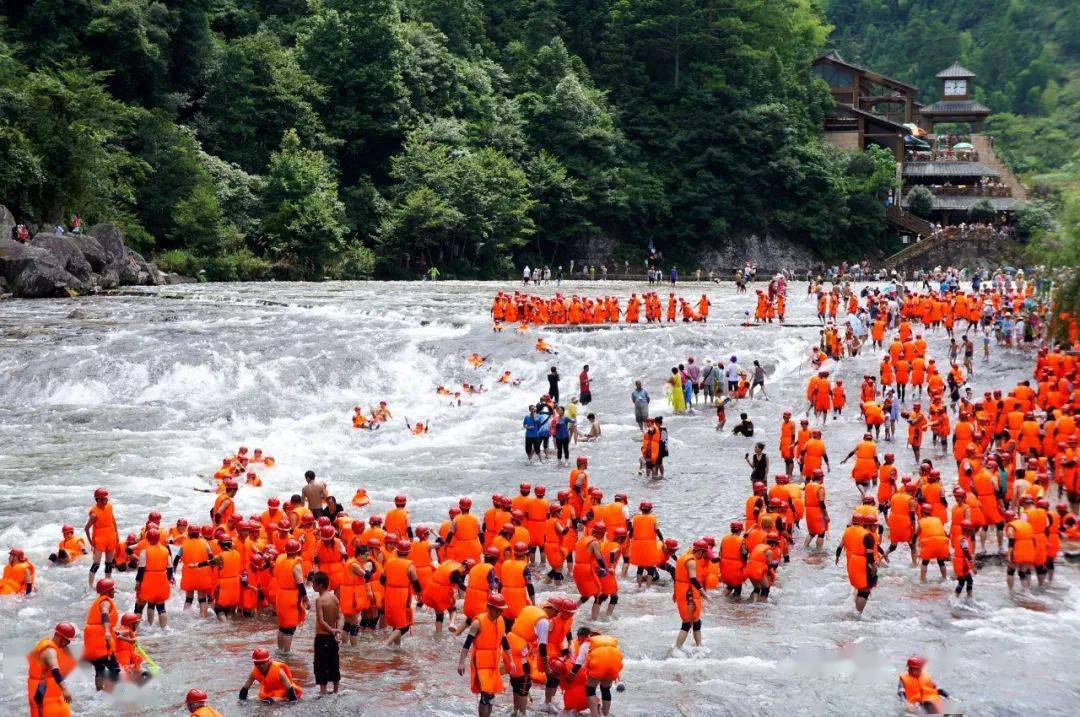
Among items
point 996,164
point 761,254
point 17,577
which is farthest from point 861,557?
point 996,164

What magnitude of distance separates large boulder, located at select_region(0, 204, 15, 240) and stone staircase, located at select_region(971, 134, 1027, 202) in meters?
56.3

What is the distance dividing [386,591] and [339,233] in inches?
1638

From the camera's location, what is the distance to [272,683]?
994cm

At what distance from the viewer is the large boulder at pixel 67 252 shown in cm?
3894

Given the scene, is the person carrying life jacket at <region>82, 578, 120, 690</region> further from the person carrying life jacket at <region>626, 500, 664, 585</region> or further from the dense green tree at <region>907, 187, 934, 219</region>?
the dense green tree at <region>907, 187, 934, 219</region>

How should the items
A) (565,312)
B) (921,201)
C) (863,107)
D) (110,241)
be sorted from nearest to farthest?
(565,312)
(110,241)
(921,201)
(863,107)

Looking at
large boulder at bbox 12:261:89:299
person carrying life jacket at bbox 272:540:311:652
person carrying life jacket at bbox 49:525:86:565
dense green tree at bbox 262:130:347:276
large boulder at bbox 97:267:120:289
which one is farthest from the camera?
dense green tree at bbox 262:130:347:276

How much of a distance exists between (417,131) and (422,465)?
38710mm

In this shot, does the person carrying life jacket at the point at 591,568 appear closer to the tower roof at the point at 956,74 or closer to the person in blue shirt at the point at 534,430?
the person in blue shirt at the point at 534,430

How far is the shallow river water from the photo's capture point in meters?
10.8

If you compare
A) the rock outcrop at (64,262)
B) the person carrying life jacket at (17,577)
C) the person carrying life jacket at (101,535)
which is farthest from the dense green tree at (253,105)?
the person carrying life jacket at (17,577)

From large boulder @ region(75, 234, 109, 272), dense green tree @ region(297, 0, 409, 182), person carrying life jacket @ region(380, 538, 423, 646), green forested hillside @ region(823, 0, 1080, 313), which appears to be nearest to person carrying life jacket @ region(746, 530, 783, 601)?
person carrying life jacket @ region(380, 538, 423, 646)

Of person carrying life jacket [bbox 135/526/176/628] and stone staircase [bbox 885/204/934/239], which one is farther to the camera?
stone staircase [bbox 885/204/934/239]

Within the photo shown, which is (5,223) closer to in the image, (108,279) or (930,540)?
(108,279)
